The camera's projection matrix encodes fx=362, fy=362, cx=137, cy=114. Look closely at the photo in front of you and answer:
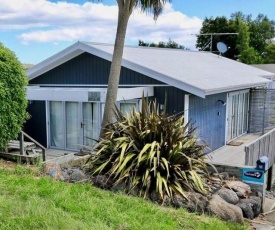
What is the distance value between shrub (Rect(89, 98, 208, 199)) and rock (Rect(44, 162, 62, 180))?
735mm

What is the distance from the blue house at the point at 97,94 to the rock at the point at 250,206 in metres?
4.90

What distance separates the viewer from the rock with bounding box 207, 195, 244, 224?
6.23 meters

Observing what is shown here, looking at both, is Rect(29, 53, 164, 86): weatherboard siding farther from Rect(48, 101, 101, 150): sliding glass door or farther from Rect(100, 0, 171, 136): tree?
Rect(100, 0, 171, 136): tree

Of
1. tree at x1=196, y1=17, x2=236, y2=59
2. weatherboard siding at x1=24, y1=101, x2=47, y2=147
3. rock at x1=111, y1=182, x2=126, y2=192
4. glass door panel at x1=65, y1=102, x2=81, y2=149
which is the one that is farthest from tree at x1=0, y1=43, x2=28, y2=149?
tree at x1=196, y1=17, x2=236, y2=59

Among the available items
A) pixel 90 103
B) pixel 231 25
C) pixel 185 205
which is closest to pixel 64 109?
pixel 90 103

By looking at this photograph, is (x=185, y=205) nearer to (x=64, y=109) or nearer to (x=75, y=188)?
(x=75, y=188)

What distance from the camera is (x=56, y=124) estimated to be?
1363 centimetres

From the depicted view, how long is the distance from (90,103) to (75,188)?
6351 mm

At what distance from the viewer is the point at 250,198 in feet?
24.5

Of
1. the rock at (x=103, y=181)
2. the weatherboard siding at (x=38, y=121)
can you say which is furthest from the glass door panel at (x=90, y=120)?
the rock at (x=103, y=181)

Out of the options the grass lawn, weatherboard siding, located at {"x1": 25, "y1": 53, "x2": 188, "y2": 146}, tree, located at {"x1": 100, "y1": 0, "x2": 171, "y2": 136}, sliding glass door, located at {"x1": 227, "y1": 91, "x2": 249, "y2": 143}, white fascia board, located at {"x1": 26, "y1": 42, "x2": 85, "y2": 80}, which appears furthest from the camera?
sliding glass door, located at {"x1": 227, "y1": 91, "x2": 249, "y2": 143}

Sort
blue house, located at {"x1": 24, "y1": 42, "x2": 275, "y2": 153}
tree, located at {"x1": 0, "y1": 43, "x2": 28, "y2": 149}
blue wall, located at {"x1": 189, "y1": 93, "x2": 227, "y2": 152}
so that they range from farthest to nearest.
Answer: blue wall, located at {"x1": 189, "y1": 93, "x2": 227, "y2": 152}, blue house, located at {"x1": 24, "y1": 42, "x2": 275, "y2": 153}, tree, located at {"x1": 0, "y1": 43, "x2": 28, "y2": 149}

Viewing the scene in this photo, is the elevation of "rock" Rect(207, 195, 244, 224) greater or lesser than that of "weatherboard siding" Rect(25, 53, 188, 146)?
lesser

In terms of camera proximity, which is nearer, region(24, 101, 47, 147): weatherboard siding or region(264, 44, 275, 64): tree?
region(24, 101, 47, 147): weatherboard siding
